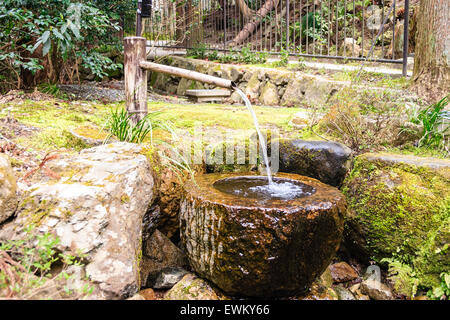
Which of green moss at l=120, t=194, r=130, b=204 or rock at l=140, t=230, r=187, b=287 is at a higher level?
green moss at l=120, t=194, r=130, b=204

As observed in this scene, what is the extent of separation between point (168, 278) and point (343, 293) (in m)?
1.46

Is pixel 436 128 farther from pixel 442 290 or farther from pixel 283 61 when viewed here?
pixel 283 61

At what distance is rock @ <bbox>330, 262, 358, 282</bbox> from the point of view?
127 inches

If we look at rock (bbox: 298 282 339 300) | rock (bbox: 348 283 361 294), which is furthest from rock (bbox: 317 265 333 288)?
rock (bbox: 348 283 361 294)

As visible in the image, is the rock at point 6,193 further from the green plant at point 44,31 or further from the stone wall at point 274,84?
the stone wall at point 274,84

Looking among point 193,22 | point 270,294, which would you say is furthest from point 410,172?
point 193,22

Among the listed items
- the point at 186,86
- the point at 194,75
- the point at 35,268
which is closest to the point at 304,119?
the point at 194,75

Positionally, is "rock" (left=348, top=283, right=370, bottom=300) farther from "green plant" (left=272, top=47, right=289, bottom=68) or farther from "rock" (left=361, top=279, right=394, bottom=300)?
"green plant" (left=272, top=47, right=289, bottom=68)

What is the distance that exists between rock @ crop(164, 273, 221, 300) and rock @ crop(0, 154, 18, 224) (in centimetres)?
126

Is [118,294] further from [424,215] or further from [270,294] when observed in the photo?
[424,215]

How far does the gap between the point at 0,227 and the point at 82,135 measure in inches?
57.6

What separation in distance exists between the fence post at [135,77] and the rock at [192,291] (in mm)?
1649

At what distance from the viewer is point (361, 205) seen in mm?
3287
